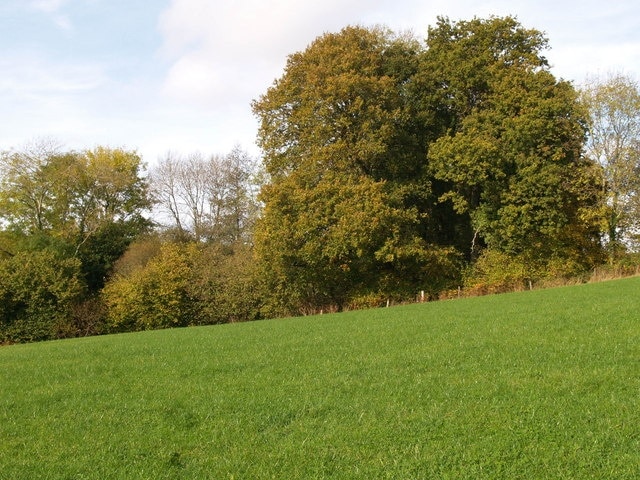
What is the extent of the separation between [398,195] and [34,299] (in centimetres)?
2503

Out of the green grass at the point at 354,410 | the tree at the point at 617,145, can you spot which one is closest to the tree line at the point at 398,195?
the tree at the point at 617,145

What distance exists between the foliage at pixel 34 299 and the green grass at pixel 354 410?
26.7m

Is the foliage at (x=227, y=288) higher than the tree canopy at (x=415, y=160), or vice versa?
the tree canopy at (x=415, y=160)

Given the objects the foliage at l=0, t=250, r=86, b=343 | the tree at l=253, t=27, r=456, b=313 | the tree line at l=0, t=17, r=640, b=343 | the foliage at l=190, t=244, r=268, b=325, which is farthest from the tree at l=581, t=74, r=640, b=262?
the foliage at l=0, t=250, r=86, b=343

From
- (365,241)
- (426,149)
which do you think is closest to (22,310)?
(365,241)

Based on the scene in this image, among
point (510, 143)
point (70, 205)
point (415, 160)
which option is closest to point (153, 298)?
point (70, 205)

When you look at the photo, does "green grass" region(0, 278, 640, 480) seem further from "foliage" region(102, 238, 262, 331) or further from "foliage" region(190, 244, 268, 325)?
"foliage" region(102, 238, 262, 331)

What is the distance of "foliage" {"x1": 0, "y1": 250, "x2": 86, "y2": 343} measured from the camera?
3741 centimetres

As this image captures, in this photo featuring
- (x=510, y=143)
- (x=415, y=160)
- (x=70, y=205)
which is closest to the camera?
(x=510, y=143)

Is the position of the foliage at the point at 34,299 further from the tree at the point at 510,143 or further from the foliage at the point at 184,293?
the tree at the point at 510,143

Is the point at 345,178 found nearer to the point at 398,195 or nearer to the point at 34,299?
the point at 398,195

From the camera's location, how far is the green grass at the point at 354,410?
597 cm

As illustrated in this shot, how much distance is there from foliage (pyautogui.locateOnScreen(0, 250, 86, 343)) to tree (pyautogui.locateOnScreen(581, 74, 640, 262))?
115ft

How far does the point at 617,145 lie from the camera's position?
111ft
